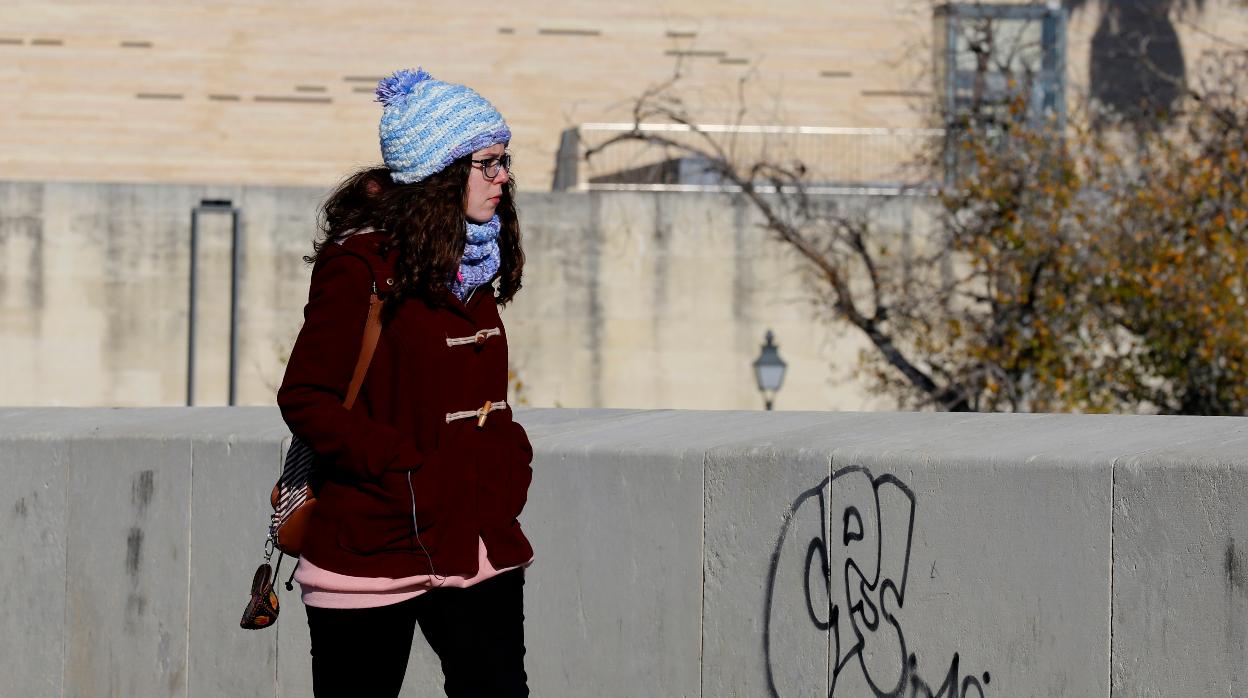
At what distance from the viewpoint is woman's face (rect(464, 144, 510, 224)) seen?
11.5ft

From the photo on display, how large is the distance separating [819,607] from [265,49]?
76.7ft

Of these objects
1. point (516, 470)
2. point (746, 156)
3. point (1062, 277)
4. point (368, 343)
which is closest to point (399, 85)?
point (368, 343)

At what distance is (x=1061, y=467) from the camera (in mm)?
3840

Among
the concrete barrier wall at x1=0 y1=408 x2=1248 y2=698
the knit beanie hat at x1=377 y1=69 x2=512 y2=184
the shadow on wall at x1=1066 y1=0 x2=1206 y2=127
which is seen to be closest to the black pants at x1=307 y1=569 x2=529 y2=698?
the knit beanie hat at x1=377 y1=69 x2=512 y2=184

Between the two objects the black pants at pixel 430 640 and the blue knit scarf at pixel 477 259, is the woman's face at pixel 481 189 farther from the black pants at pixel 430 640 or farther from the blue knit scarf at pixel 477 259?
the black pants at pixel 430 640

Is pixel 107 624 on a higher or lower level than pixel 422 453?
lower

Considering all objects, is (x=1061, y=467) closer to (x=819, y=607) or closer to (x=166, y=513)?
(x=819, y=607)

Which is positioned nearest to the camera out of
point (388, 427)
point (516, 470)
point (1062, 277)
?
point (388, 427)

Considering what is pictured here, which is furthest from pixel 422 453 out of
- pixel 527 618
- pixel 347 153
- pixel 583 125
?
pixel 347 153

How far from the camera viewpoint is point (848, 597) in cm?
430

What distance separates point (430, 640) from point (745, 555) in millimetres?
1136

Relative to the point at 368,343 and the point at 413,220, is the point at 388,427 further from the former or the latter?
the point at 413,220

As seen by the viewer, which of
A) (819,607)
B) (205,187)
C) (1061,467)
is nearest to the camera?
(1061,467)

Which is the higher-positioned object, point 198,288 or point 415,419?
point 198,288
